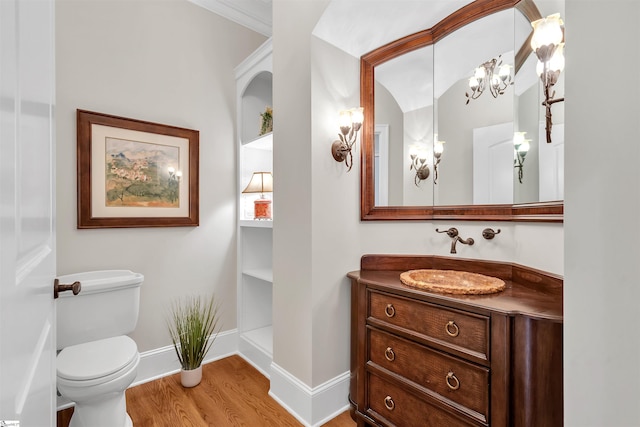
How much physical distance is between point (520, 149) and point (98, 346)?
2.51 meters

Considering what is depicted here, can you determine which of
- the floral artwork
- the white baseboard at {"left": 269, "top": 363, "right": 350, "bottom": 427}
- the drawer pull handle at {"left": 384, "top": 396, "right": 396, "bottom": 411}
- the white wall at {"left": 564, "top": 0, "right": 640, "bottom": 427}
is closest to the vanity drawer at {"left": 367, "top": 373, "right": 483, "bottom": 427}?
the drawer pull handle at {"left": 384, "top": 396, "right": 396, "bottom": 411}

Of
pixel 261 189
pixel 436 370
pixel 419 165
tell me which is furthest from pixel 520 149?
pixel 261 189

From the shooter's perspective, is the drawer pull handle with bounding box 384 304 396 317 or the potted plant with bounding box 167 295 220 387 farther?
the potted plant with bounding box 167 295 220 387

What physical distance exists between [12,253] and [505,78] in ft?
6.49

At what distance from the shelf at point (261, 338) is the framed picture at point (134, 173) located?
1.04 meters

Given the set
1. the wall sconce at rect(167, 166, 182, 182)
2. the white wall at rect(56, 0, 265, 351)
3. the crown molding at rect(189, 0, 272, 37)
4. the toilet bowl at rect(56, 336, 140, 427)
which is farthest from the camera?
the crown molding at rect(189, 0, 272, 37)

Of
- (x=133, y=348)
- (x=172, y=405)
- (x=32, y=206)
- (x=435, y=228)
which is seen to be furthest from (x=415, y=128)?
(x=172, y=405)

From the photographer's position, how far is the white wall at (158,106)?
1.94 meters

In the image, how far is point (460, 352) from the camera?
1.26 m

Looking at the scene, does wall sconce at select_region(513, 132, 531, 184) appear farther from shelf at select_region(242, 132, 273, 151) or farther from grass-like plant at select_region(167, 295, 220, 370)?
grass-like plant at select_region(167, 295, 220, 370)

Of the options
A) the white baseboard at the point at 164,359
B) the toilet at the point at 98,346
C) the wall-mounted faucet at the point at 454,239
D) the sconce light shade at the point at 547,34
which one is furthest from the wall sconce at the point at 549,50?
the white baseboard at the point at 164,359

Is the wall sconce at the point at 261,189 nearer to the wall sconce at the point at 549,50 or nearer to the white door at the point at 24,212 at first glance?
the white door at the point at 24,212

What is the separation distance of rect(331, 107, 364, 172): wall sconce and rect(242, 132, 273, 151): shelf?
0.72 meters

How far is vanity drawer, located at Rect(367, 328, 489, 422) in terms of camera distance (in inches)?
47.9
